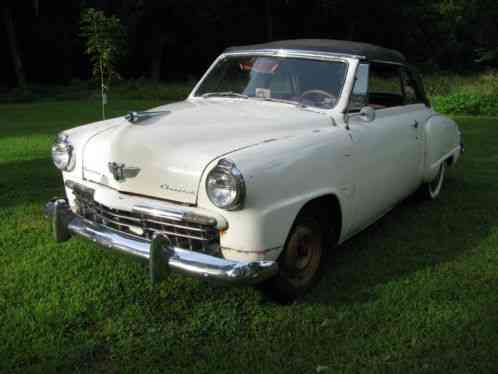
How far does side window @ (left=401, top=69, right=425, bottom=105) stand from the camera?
5297 mm

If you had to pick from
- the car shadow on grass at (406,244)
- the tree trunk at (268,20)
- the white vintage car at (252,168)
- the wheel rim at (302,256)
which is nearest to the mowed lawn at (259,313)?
the car shadow on grass at (406,244)

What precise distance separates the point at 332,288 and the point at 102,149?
1766 millimetres

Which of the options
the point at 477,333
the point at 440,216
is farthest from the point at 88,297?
the point at 440,216

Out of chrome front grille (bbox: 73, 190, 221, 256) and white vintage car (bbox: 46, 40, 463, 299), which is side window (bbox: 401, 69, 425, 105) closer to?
white vintage car (bbox: 46, 40, 463, 299)

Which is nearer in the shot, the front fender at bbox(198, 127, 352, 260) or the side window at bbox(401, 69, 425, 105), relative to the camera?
the front fender at bbox(198, 127, 352, 260)

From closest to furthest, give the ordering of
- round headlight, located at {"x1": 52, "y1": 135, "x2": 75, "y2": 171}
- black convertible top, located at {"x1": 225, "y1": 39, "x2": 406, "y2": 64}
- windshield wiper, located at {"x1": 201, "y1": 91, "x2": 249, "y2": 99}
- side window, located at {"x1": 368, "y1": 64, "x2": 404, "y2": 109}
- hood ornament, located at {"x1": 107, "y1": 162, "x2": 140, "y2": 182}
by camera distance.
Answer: hood ornament, located at {"x1": 107, "y1": 162, "x2": 140, "y2": 182}
round headlight, located at {"x1": 52, "y1": 135, "x2": 75, "y2": 171}
black convertible top, located at {"x1": 225, "y1": 39, "x2": 406, "y2": 64}
windshield wiper, located at {"x1": 201, "y1": 91, "x2": 249, "y2": 99}
side window, located at {"x1": 368, "y1": 64, "x2": 404, "y2": 109}

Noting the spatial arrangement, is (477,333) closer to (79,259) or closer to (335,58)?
(335,58)

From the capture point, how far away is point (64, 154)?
370 cm

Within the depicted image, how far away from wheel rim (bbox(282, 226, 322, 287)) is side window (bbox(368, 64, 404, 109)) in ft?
5.76

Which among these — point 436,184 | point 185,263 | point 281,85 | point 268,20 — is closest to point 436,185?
point 436,184

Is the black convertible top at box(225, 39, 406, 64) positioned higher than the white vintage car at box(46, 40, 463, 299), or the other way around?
the black convertible top at box(225, 39, 406, 64)

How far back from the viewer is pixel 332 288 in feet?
12.1

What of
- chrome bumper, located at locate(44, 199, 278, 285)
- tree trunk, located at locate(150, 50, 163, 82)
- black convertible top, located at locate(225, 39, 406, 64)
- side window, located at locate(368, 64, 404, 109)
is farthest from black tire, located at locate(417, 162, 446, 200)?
tree trunk, located at locate(150, 50, 163, 82)

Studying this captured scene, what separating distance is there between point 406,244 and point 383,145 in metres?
0.92
